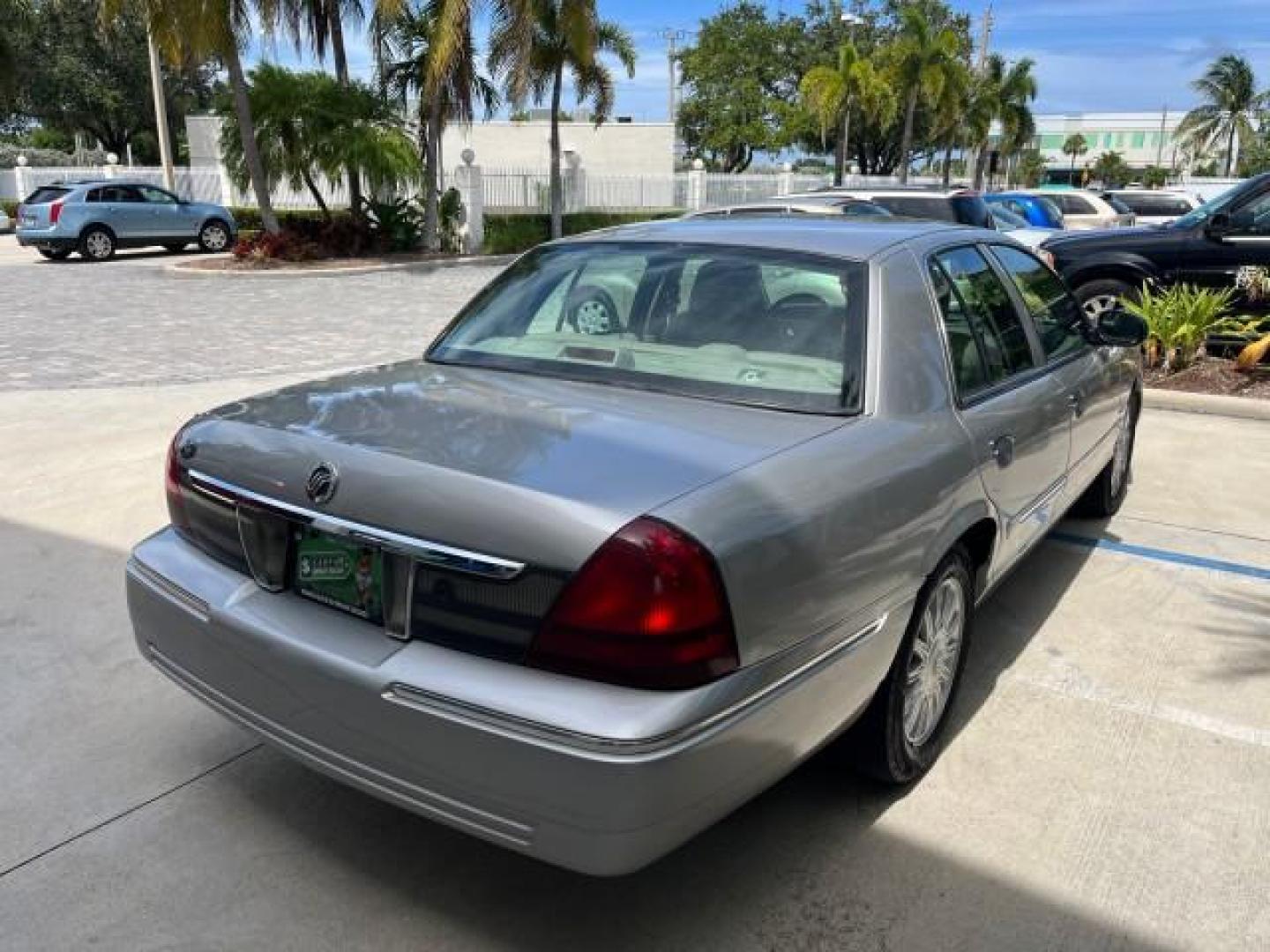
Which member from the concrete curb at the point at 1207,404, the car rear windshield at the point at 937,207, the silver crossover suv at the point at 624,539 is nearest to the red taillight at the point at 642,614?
the silver crossover suv at the point at 624,539

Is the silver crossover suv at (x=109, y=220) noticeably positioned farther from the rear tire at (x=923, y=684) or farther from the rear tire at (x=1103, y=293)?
the rear tire at (x=923, y=684)

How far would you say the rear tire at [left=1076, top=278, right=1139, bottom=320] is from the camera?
9.53 m

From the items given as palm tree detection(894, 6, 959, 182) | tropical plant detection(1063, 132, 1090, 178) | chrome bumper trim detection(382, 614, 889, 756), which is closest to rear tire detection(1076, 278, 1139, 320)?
chrome bumper trim detection(382, 614, 889, 756)

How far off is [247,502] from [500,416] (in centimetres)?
65

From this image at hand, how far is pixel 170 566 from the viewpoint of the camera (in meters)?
2.83

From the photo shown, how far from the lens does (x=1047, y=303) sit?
171 inches

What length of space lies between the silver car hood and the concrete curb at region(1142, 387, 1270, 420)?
6327 mm

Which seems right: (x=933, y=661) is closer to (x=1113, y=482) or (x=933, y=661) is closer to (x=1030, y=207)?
(x=1113, y=482)

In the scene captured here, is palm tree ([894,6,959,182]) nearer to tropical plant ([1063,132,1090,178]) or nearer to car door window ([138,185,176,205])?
car door window ([138,185,176,205])

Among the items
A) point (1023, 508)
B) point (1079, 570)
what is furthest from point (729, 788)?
point (1079, 570)

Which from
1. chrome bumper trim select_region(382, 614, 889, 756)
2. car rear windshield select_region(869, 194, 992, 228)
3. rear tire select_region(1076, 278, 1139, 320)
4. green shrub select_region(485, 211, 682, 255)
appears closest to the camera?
chrome bumper trim select_region(382, 614, 889, 756)

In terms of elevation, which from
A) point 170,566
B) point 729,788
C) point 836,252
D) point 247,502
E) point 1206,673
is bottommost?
point 1206,673

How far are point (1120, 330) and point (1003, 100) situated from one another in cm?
5185

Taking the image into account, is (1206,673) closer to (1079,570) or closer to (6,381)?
(1079,570)
